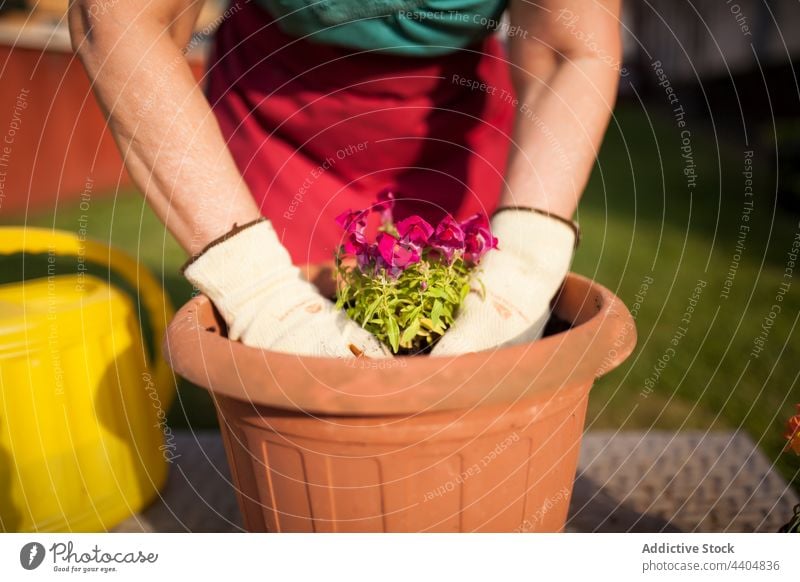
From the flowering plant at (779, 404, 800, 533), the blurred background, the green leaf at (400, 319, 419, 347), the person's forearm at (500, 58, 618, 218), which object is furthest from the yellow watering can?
the flowering plant at (779, 404, 800, 533)

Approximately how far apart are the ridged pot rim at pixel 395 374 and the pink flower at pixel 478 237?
0.53ft

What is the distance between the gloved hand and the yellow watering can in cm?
32

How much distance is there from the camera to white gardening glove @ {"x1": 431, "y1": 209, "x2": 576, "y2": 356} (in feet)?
2.59

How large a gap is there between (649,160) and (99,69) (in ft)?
18.8

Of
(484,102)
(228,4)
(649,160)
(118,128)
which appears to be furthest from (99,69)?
(649,160)

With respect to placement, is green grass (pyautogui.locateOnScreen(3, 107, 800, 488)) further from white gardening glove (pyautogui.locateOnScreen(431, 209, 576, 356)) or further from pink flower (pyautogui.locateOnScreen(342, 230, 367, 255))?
pink flower (pyautogui.locateOnScreen(342, 230, 367, 255))

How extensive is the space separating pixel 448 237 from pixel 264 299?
234 millimetres

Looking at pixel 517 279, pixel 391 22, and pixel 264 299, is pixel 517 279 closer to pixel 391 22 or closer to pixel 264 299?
pixel 264 299

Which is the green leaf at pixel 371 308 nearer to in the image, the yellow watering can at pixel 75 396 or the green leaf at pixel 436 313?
the green leaf at pixel 436 313

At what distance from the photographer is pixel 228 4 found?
113 centimetres

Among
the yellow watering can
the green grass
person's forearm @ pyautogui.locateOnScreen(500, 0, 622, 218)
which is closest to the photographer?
person's forearm @ pyautogui.locateOnScreen(500, 0, 622, 218)

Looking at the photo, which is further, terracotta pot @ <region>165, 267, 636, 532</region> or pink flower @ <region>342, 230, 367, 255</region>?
pink flower @ <region>342, 230, 367, 255</region>

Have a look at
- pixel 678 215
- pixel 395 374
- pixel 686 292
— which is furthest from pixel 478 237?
pixel 678 215

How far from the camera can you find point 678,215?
3.56 metres
